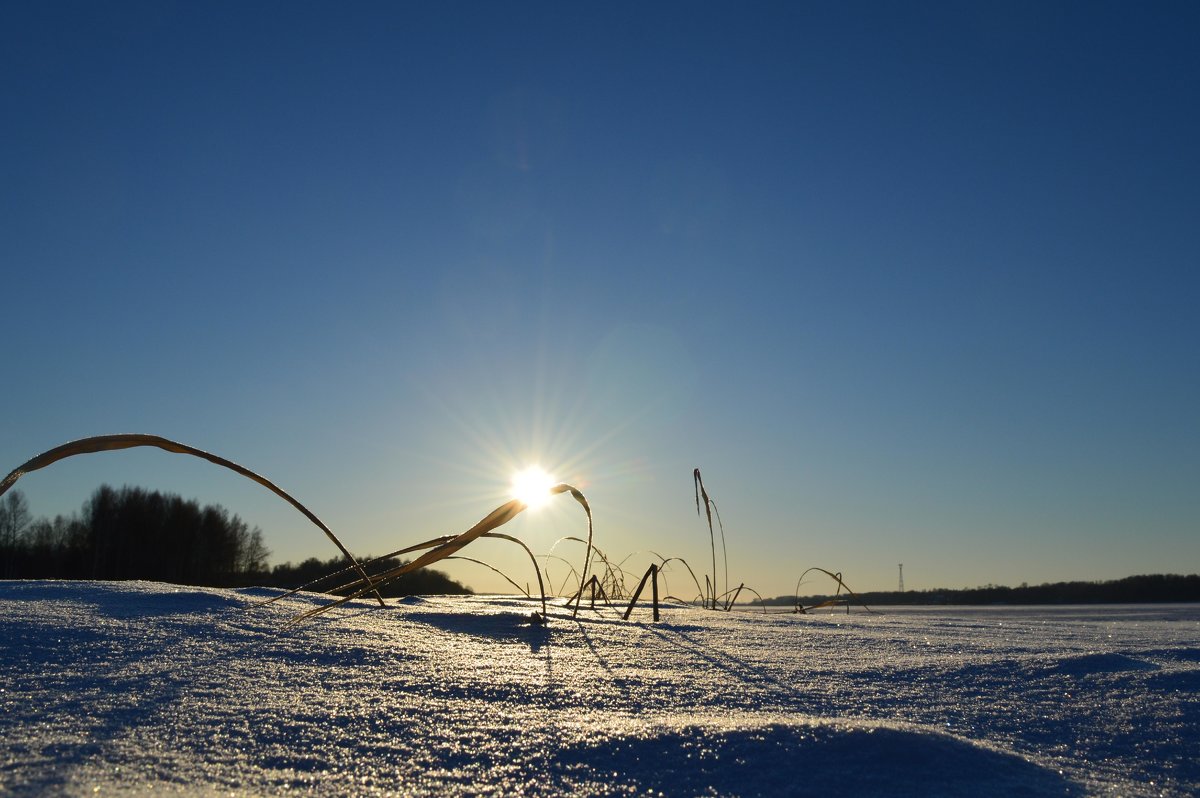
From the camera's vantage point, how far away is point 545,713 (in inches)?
37.8

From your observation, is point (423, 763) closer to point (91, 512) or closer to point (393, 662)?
point (393, 662)

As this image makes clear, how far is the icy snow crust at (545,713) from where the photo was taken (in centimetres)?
72

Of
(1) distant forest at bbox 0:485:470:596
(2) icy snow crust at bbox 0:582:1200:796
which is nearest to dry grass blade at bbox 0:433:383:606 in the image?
(2) icy snow crust at bbox 0:582:1200:796

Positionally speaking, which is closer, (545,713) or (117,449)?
(545,713)

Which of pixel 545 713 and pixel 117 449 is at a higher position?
pixel 117 449

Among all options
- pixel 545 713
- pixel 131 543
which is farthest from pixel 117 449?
pixel 131 543

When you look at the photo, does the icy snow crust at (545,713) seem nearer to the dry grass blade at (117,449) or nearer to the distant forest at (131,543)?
the dry grass blade at (117,449)

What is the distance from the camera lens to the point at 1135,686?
47.8 inches

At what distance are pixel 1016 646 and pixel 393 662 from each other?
1.47 metres

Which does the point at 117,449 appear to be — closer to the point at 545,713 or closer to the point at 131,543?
the point at 545,713

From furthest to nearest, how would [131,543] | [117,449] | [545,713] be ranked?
1. [131,543]
2. [117,449]
3. [545,713]

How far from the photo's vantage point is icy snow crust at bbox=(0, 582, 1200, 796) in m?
0.72

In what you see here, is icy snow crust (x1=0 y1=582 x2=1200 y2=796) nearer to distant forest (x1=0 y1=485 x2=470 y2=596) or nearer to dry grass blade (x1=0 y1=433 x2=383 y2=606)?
dry grass blade (x1=0 y1=433 x2=383 y2=606)

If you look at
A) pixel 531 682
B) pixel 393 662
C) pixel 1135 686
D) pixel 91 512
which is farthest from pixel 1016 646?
pixel 91 512
